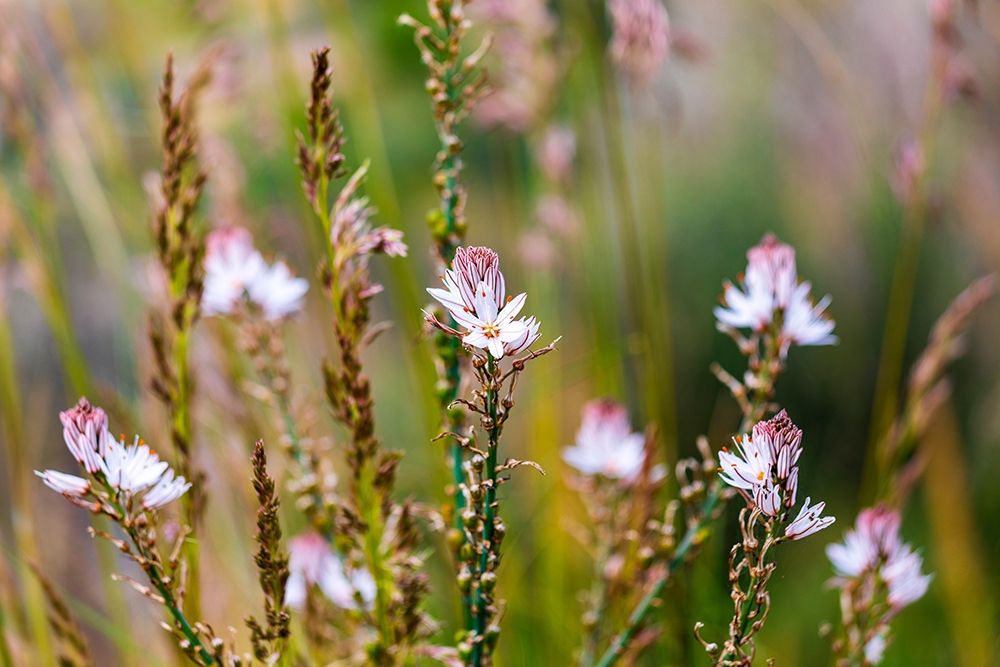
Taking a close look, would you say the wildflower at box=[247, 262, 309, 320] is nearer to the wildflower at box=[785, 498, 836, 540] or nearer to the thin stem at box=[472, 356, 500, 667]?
the thin stem at box=[472, 356, 500, 667]

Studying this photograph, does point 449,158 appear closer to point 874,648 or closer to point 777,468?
point 777,468

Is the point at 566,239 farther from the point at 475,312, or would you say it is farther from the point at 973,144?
the point at 973,144

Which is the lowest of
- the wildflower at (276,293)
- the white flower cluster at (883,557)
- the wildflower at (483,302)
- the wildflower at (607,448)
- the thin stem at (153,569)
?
the thin stem at (153,569)

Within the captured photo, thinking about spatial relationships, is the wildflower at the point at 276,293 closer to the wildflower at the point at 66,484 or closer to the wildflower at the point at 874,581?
the wildflower at the point at 66,484

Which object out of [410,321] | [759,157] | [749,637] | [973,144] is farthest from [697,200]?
[749,637]

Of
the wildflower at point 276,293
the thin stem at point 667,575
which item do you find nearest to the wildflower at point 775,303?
the thin stem at point 667,575

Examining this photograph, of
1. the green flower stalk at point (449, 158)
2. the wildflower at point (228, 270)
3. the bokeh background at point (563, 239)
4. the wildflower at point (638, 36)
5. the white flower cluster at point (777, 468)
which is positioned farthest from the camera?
the bokeh background at point (563, 239)
